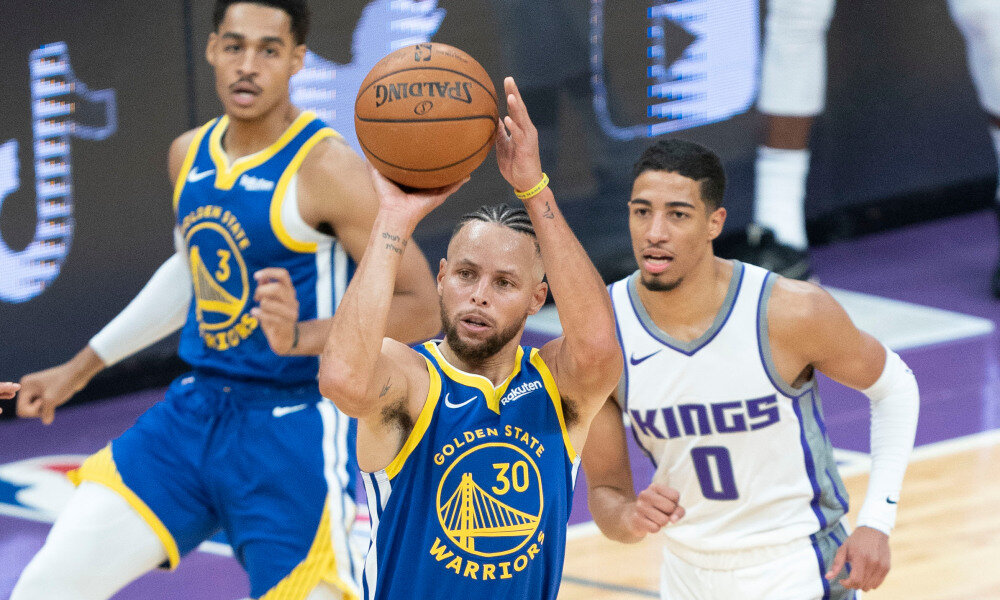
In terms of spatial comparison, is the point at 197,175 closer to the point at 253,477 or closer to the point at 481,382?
the point at 253,477

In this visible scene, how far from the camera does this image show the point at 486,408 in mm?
3354

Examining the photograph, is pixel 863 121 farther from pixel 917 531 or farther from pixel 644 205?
pixel 644 205

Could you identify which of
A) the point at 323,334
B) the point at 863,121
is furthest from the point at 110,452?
the point at 863,121

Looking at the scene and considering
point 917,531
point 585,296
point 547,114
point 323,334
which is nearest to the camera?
point 585,296

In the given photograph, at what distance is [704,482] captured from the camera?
13.5ft

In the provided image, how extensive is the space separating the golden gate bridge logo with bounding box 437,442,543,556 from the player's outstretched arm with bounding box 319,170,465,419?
0.25 metres

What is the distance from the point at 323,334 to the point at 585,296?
3.59ft

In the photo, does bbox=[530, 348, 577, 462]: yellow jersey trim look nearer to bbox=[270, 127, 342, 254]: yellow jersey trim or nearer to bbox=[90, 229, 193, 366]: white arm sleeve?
bbox=[270, 127, 342, 254]: yellow jersey trim

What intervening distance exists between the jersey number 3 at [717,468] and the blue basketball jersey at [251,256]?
119 cm

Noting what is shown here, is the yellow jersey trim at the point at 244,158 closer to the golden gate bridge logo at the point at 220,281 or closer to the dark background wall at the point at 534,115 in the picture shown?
the golden gate bridge logo at the point at 220,281

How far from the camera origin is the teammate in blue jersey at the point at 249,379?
4.08 metres

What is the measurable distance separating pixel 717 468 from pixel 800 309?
0.51 metres

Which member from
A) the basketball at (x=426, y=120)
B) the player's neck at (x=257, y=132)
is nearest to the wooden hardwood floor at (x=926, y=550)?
the player's neck at (x=257, y=132)

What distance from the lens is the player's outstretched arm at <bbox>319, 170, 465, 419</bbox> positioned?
3057 mm
